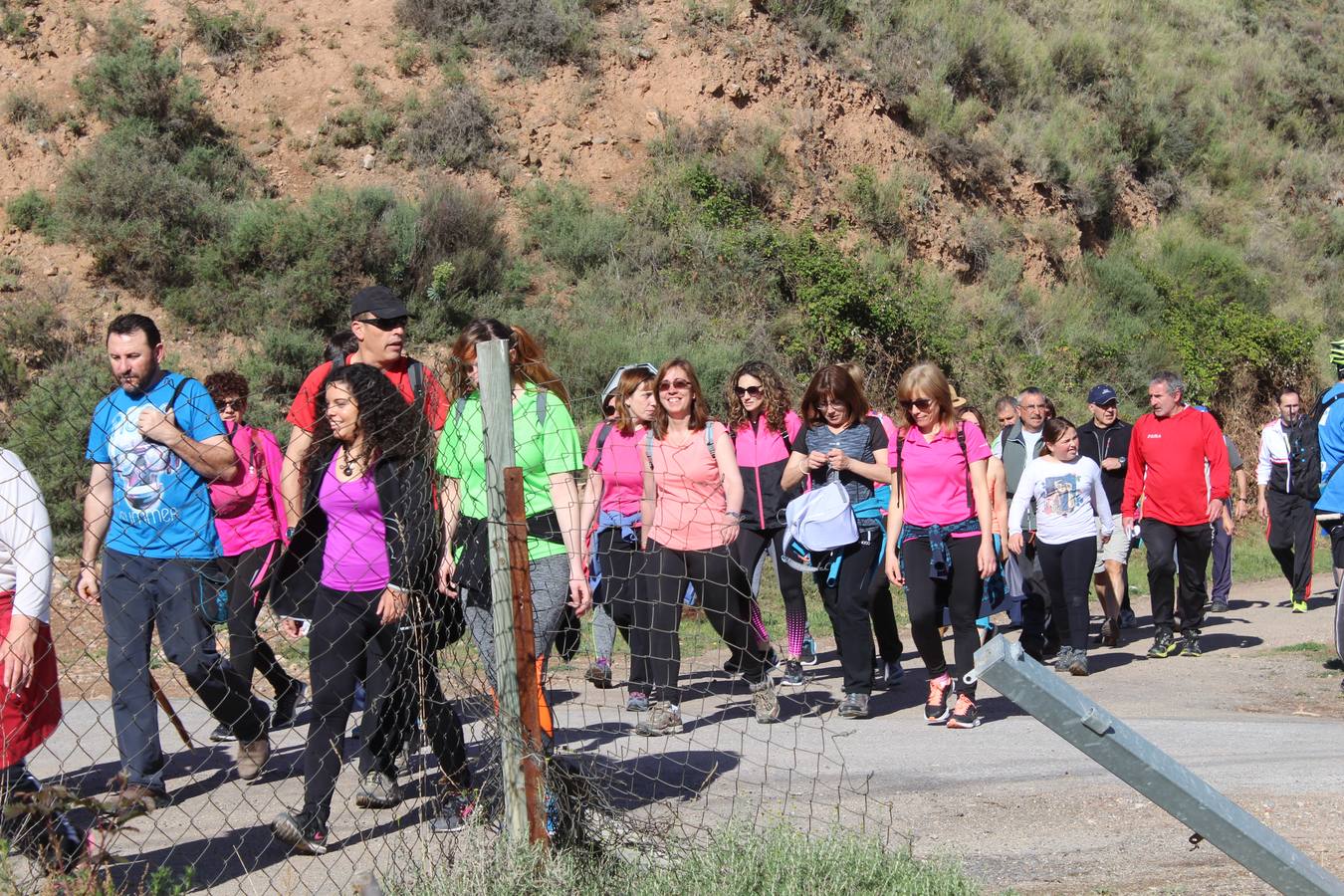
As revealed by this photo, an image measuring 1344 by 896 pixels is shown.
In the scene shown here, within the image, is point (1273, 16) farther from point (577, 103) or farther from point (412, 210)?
point (412, 210)

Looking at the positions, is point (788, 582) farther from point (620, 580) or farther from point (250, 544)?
point (250, 544)

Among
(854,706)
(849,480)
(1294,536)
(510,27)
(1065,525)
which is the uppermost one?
(510,27)

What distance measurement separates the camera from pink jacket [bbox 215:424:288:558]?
6.96m

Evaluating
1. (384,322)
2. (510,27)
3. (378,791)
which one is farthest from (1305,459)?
(510,27)

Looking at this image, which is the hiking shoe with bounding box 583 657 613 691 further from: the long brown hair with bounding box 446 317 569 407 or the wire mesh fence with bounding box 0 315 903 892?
the long brown hair with bounding box 446 317 569 407

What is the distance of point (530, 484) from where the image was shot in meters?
5.57

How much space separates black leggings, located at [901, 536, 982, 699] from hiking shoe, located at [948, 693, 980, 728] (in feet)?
0.34

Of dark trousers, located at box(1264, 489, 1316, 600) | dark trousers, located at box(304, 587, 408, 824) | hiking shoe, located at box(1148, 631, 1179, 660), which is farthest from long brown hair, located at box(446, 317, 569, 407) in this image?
dark trousers, located at box(1264, 489, 1316, 600)

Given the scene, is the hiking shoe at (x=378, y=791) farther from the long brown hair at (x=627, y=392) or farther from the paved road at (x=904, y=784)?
the long brown hair at (x=627, y=392)

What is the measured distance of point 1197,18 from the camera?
35125 mm

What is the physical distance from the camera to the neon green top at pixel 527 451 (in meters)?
5.37

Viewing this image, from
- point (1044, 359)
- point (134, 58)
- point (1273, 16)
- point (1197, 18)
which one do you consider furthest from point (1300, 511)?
point (1273, 16)

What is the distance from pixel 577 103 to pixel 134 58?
22.2 ft

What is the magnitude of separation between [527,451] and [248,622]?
6.57ft
